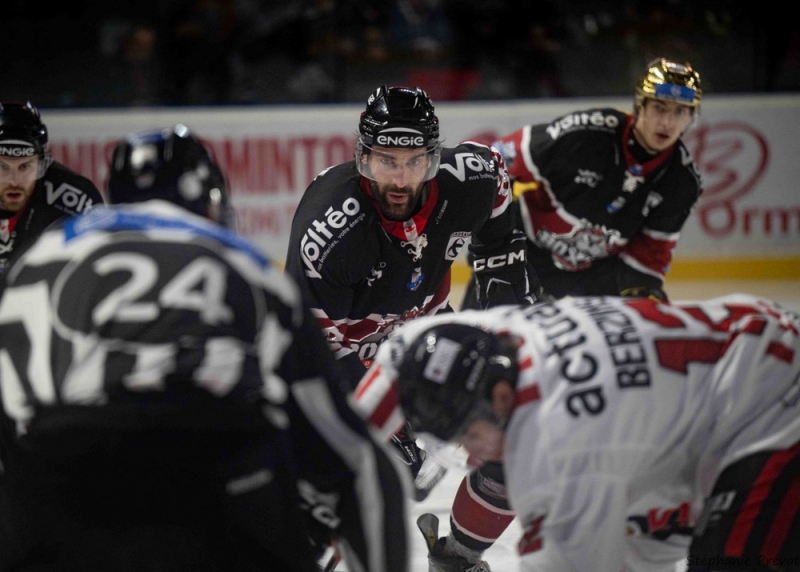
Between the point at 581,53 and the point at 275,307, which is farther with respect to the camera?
the point at 581,53

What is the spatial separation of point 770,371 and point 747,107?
559cm

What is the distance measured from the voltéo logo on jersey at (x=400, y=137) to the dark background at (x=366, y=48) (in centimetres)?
437

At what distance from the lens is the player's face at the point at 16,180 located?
3111 mm

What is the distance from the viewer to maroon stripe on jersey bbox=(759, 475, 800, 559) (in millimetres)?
1746

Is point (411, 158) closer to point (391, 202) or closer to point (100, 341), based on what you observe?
point (391, 202)

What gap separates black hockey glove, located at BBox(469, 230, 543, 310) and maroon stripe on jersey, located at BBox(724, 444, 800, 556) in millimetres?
1668

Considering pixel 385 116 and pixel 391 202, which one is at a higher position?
pixel 385 116

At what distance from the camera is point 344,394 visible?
1.57 meters

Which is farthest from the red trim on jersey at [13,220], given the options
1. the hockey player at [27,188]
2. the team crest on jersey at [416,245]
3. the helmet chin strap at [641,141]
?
the helmet chin strap at [641,141]

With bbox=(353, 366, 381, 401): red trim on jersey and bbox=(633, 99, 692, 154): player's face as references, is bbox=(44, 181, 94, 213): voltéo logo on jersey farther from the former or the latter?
bbox=(633, 99, 692, 154): player's face

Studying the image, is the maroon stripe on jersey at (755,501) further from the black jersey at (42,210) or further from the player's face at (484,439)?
the black jersey at (42,210)

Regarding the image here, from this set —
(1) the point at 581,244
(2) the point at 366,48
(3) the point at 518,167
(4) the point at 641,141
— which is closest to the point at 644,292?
(1) the point at 581,244

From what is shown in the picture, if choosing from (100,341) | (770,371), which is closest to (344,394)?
(100,341)

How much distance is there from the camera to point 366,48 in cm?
748
